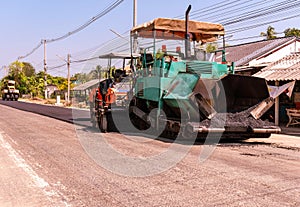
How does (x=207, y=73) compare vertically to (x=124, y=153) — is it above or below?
above

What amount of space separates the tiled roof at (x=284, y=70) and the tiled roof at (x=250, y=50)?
3.83 m

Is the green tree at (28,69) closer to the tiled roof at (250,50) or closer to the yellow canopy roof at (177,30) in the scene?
the tiled roof at (250,50)

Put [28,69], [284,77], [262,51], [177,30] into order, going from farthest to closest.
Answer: [28,69]
[262,51]
[284,77]
[177,30]

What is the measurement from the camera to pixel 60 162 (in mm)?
6949

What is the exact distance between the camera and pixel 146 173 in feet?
19.8

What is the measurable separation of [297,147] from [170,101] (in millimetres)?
3661

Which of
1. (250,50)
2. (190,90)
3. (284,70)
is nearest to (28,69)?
(250,50)

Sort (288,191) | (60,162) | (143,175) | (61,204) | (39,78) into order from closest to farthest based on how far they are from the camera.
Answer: (61,204) → (288,191) → (143,175) → (60,162) → (39,78)

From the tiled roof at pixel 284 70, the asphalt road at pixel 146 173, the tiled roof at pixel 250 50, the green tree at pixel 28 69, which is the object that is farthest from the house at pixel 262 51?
the green tree at pixel 28 69

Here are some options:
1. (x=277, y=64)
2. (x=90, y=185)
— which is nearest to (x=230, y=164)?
(x=90, y=185)

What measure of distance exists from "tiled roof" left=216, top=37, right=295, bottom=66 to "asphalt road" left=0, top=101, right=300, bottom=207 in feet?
45.5

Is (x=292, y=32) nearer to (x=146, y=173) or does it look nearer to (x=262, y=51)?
(x=262, y=51)

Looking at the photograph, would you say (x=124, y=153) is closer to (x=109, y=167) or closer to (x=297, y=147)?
(x=109, y=167)

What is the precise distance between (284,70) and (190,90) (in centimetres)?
823
